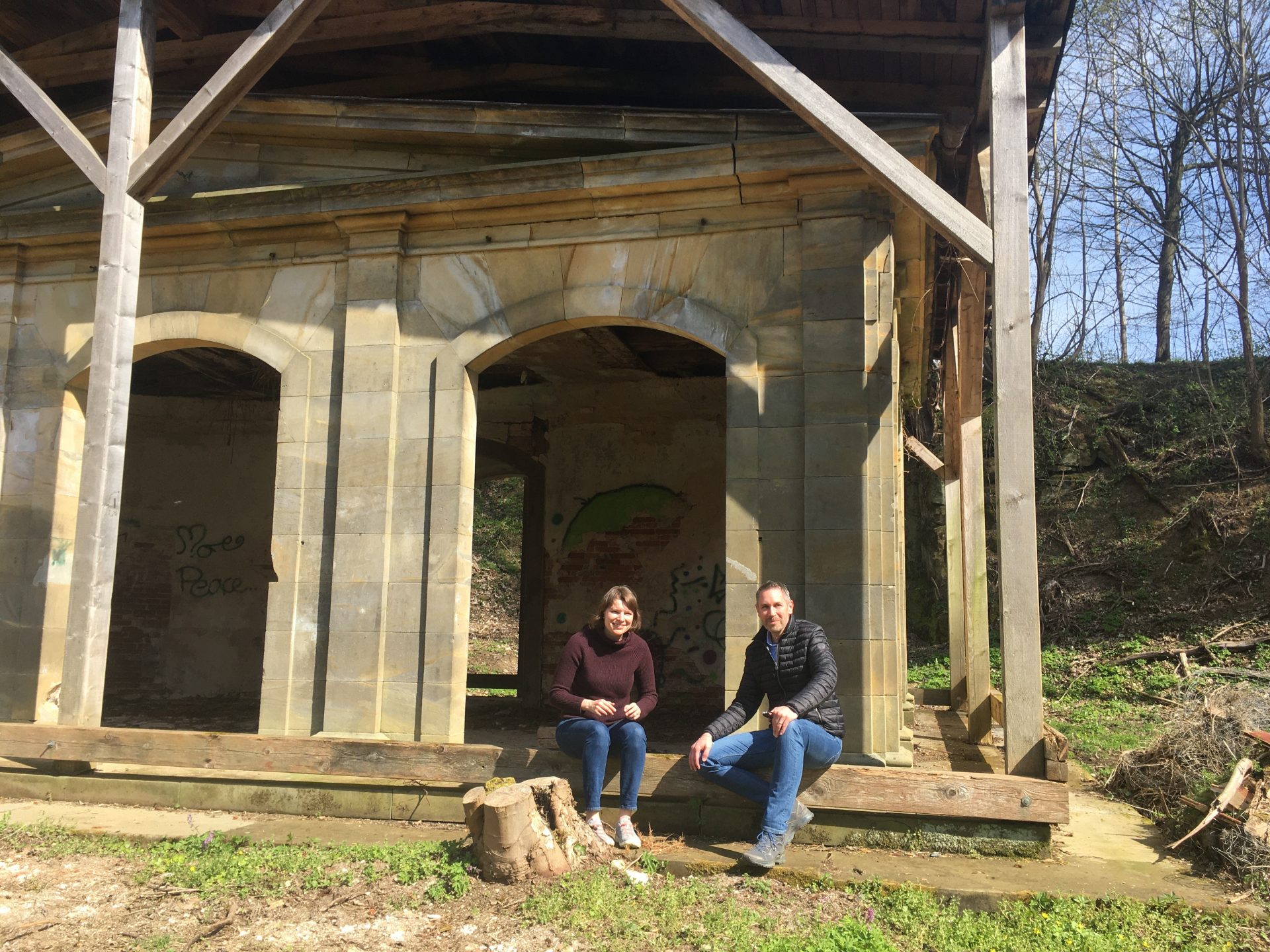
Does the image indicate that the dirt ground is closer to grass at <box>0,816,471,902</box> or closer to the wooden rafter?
grass at <box>0,816,471,902</box>

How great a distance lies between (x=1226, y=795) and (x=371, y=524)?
5311 mm

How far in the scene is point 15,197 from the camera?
26.9ft

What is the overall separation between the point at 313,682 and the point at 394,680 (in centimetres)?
60

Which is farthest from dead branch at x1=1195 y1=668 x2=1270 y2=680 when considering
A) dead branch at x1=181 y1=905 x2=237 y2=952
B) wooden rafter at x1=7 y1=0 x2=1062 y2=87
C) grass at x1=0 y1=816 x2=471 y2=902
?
dead branch at x1=181 y1=905 x2=237 y2=952

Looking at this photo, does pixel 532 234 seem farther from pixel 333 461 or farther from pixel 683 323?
pixel 333 461

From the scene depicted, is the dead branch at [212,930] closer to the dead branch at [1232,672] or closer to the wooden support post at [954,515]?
the wooden support post at [954,515]

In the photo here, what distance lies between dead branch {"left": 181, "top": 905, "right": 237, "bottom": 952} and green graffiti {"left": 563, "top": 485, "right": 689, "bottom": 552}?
24.9 ft

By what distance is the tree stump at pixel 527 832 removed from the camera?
4367 millimetres

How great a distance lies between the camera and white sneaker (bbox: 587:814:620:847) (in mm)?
4829

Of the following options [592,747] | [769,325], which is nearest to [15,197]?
[769,325]

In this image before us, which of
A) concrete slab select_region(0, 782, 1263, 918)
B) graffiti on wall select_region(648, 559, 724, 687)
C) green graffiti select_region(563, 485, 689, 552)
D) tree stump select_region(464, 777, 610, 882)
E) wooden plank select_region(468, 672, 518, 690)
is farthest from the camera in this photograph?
wooden plank select_region(468, 672, 518, 690)

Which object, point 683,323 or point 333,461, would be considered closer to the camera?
point 683,323

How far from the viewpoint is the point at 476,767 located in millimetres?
5559

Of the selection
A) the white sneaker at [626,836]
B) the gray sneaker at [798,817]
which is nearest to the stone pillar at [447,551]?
the white sneaker at [626,836]
